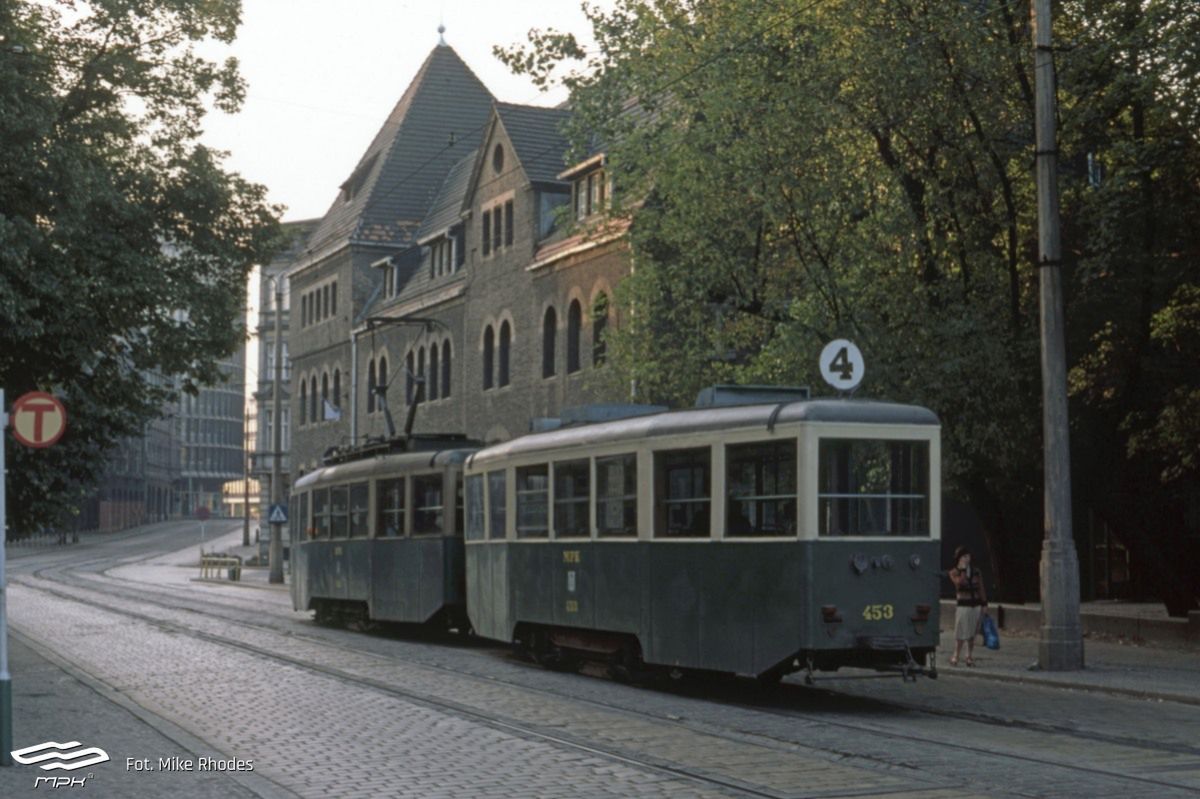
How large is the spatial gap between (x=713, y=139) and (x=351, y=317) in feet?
125

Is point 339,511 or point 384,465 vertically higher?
point 384,465

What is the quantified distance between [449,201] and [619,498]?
1565 inches

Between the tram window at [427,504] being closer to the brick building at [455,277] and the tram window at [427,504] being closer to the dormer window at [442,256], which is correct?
the brick building at [455,277]

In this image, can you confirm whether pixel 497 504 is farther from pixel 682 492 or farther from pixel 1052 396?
pixel 1052 396

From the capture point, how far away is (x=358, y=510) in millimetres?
28656

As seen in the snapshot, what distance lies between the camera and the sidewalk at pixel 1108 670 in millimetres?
17938

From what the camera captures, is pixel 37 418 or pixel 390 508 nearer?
pixel 37 418

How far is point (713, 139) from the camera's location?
1019 inches

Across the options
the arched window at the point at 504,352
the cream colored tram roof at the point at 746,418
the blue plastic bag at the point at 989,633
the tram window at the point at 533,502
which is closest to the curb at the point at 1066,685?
the blue plastic bag at the point at 989,633

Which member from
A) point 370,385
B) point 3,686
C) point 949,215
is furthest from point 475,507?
point 370,385

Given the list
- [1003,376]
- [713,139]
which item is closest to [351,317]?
[713,139]

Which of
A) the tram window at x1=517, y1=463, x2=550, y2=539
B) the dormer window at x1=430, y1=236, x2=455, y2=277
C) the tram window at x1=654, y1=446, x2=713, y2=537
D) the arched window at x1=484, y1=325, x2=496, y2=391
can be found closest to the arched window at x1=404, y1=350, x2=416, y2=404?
the dormer window at x1=430, y1=236, x2=455, y2=277

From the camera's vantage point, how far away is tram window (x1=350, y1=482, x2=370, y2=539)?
92.8 ft

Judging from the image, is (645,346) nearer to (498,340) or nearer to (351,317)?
(498,340)
